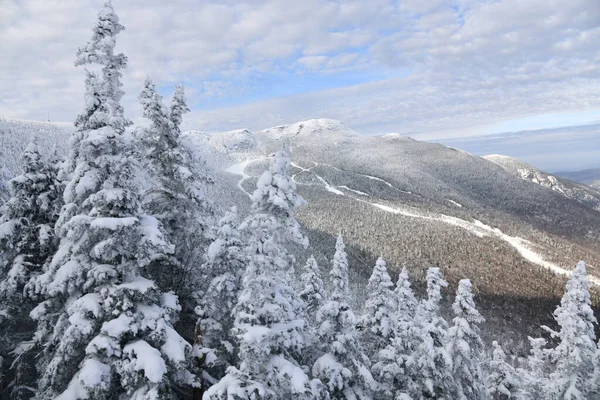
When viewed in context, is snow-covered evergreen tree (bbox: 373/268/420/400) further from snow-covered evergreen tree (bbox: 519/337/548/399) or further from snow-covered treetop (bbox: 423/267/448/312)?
snow-covered evergreen tree (bbox: 519/337/548/399)

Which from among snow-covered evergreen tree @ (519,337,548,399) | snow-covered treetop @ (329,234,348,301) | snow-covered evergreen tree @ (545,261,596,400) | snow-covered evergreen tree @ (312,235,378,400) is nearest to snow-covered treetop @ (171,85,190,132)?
snow-covered treetop @ (329,234,348,301)

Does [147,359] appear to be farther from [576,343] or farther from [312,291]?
[576,343]

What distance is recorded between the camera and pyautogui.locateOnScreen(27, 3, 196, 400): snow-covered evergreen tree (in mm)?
9719

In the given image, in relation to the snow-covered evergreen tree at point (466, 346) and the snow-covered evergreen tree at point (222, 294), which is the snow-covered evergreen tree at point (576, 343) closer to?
the snow-covered evergreen tree at point (466, 346)

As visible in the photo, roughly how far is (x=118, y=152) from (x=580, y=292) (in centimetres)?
2552

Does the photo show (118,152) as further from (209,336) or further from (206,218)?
(209,336)

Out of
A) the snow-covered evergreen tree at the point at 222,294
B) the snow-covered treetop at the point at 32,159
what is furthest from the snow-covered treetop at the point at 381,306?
the snow-covered treetop at the point at 32,159

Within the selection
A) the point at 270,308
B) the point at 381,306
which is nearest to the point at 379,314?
the point at 381,306

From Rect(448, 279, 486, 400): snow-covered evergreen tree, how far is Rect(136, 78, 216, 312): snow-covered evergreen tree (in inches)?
530

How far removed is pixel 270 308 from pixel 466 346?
13.6m

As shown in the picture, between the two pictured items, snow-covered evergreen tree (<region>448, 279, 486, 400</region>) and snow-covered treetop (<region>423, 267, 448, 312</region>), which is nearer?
snow-covered evergreen tree (<region>448, 279, 486, 400</region>)

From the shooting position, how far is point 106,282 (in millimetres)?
10758

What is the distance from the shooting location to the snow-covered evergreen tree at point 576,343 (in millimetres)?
22188

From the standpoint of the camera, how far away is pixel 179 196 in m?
15.4
